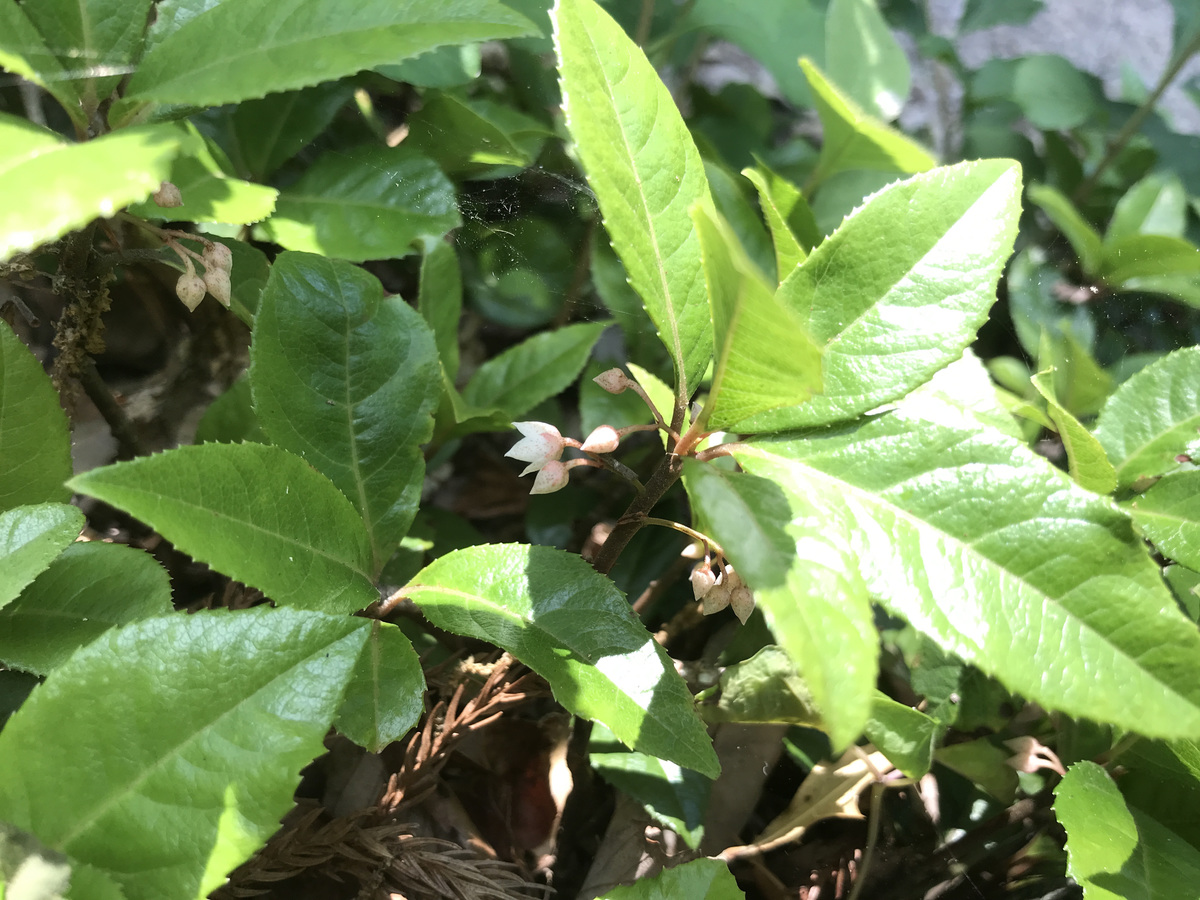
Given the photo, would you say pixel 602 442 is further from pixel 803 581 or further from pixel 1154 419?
pixel 1154 419

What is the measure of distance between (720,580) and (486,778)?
1.84 feet

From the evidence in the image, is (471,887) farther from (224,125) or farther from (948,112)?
(948,112)

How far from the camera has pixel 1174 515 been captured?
1019 mm

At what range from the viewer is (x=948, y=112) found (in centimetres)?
271

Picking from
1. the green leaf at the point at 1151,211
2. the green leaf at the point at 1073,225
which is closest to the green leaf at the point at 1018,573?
the green leaf at the point at 1073,225

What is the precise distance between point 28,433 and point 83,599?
0.20 meters

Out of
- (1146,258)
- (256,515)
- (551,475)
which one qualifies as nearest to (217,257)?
(256,515)

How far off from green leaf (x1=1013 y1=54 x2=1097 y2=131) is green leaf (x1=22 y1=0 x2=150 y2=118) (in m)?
2.10

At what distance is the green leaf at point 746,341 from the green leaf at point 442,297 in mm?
625

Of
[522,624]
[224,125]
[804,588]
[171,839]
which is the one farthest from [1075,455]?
[224,125]

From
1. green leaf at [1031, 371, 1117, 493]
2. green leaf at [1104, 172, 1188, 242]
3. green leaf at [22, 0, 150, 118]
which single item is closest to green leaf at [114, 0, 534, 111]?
green leaf at [22, 0, 150, 118]

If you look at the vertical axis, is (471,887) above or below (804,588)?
below

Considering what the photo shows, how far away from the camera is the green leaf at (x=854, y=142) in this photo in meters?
1.34

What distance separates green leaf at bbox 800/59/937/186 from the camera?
134 cm
